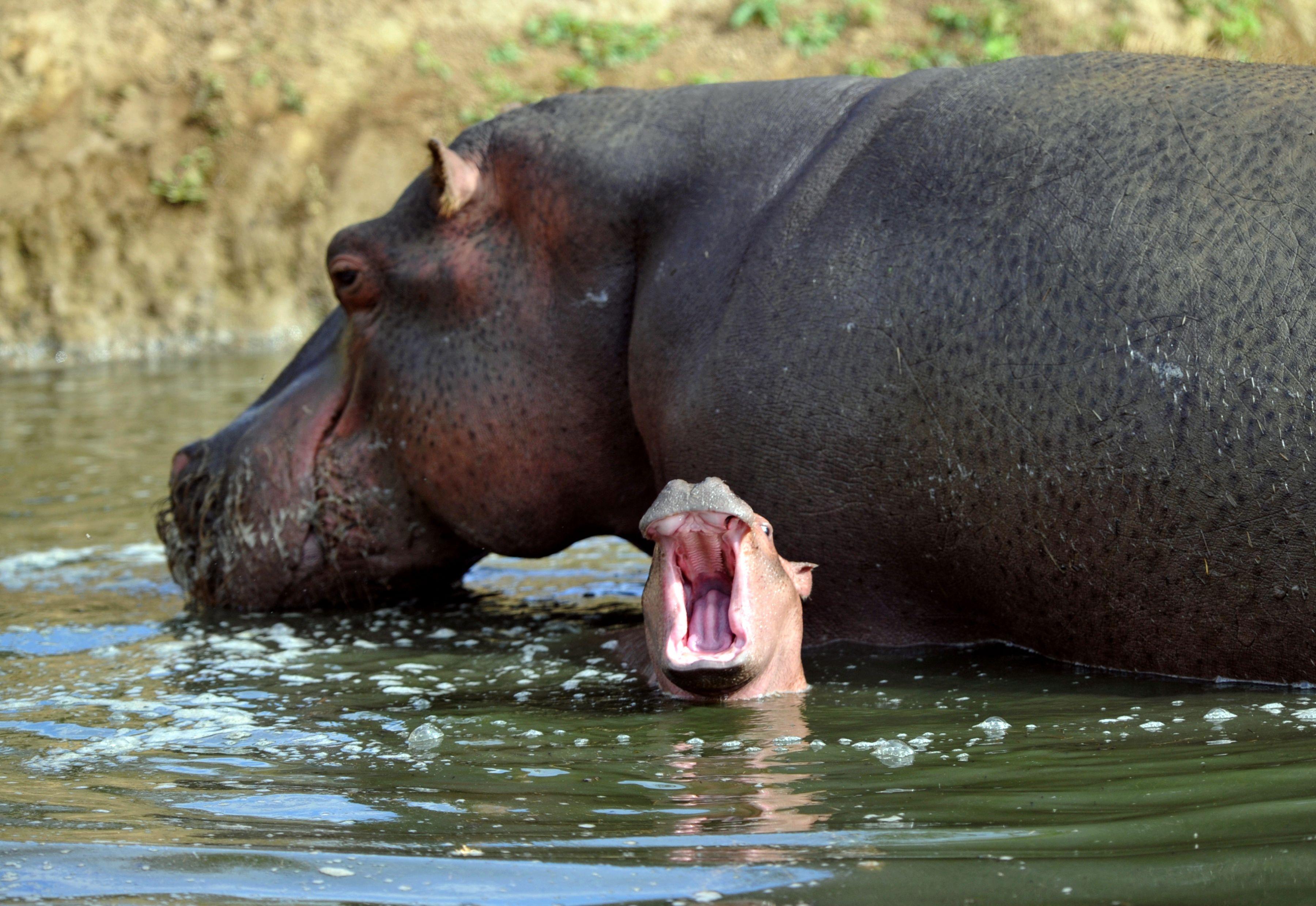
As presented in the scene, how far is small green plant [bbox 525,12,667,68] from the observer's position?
1686cm

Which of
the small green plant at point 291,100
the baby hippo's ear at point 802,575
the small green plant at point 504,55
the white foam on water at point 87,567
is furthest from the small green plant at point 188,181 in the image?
the baby hippo's ear at point 802,575

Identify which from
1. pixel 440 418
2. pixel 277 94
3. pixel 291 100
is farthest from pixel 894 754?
pixel 277 94

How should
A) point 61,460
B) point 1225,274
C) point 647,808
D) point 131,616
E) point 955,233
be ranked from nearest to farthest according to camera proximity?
1. point 647,808
2. point 1225,274
3. point 955,233
4. point 131,616
5. point 61,460

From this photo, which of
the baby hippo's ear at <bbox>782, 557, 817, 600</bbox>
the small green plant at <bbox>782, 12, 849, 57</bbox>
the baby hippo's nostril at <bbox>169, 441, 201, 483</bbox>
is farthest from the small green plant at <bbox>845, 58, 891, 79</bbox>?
the baby hippo's ear at <bbox>782, 557, 817, 600</bbox>

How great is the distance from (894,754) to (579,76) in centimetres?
1474

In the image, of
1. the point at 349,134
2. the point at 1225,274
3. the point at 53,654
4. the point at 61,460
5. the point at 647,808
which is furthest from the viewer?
the point at 349,134

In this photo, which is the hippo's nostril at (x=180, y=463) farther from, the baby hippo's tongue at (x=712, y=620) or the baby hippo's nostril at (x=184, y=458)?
the baby hippo's tongue at (x=712, y=620)

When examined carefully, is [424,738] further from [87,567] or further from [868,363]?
[87,567]

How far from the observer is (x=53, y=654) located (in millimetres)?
3957

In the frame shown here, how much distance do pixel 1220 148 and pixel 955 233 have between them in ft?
1.81

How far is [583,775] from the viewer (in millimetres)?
2600

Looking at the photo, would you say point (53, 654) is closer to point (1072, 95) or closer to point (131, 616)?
point (131, 616)

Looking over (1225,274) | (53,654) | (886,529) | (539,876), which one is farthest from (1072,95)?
(53,654)

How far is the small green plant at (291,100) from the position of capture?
16.2 metres
